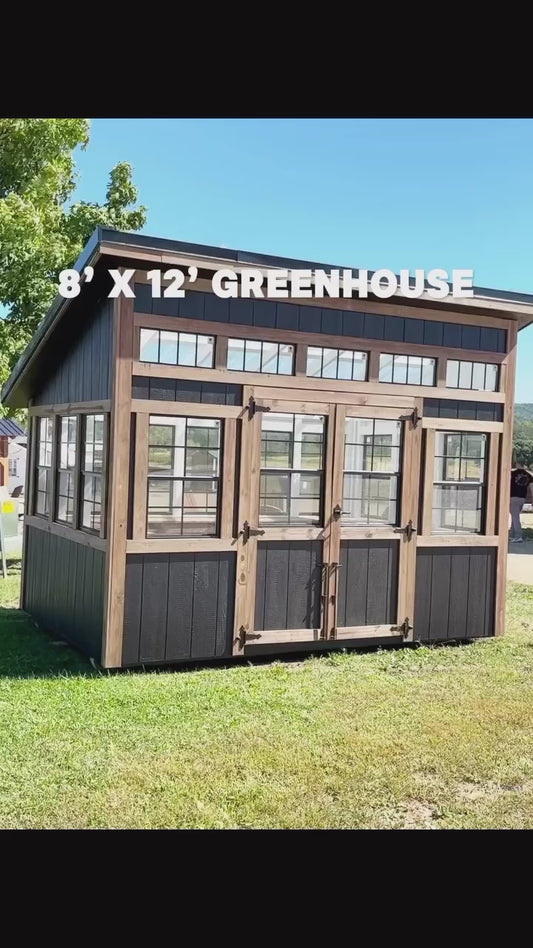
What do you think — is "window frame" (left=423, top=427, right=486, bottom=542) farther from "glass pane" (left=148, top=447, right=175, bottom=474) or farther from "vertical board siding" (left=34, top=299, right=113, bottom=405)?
"vertical board siding" (left=34, top=299, right=113, bottom=405)

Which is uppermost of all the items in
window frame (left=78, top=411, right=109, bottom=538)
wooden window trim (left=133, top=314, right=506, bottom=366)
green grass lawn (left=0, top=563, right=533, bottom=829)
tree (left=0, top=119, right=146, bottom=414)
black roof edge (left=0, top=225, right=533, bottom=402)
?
tree (left=0, top=119, right=146, bottom=414)

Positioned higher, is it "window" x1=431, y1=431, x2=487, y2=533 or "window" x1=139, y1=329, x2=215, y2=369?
"window" x1=139, y1=329, x2=215, y2=369

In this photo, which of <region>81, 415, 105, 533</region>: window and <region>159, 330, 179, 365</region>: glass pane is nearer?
<region>159, 330, 179, 365</region>: glass pane

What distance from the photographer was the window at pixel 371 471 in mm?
5953

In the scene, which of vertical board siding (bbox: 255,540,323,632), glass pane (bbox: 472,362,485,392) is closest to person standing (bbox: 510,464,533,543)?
glass pane (bbox: 472,362,485,392)

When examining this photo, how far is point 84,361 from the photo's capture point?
5.86 meters

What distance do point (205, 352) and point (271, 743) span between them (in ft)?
8.42

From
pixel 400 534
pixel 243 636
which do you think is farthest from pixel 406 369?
pixel 243 636

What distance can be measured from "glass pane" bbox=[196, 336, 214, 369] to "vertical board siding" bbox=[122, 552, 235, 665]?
128cm

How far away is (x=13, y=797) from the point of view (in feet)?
11.1

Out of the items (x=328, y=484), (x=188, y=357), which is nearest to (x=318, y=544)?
(x=328, y=484)

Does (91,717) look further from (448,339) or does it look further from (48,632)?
(448,339)

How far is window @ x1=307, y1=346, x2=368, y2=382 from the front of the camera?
18.9 ft
